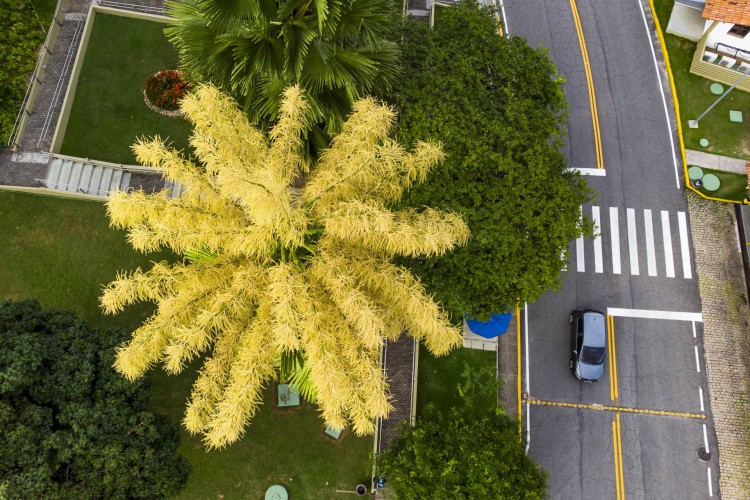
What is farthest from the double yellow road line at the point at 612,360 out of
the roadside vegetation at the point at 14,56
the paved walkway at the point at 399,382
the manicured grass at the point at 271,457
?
the roadside vegetation at the point at 14,56

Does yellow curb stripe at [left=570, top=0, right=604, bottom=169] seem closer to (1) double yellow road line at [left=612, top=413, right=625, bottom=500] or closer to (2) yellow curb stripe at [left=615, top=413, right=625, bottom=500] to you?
(1) double yellow road line at [left=612, top=413, right=625, bottom=500]

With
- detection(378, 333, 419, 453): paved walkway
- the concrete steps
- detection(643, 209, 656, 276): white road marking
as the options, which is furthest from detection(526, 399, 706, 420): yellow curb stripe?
the concrete steps

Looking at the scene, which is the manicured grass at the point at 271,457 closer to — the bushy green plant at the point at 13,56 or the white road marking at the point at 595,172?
the bushy green plant at the point at 13,56

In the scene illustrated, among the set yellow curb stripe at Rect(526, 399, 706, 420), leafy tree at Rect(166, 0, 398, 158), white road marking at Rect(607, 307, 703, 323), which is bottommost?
yellow curb stripe at Rect(526, 399, 706, 420)

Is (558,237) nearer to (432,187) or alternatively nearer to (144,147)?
(432,187)

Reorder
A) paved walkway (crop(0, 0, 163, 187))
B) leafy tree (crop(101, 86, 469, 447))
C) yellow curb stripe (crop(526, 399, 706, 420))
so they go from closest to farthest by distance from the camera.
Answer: leafy tree (crop(101, 86, 469, 447)), paved walkway (crop(0, 0, 163, 187)), yellow curb stripe (crop(526, 399, 706, 420))

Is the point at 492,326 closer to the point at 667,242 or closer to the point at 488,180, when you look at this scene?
the point at 488,180

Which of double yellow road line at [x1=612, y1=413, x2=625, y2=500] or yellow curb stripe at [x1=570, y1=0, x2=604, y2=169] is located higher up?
yellow curb stripe at [x1=570, y1=0, x2=604, y2=169]

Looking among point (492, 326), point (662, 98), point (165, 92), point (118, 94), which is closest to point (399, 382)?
point (492, 326)
